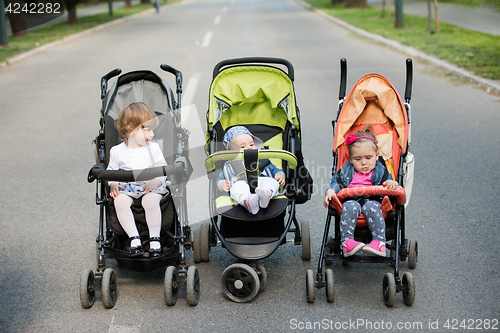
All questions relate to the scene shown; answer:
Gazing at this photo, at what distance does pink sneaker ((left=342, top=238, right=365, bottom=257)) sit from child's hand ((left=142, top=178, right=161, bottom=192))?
4.74 feet

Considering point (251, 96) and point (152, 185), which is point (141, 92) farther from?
point (152, 185)

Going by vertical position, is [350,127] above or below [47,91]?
above

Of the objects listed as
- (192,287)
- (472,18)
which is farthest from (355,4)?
(192,287)

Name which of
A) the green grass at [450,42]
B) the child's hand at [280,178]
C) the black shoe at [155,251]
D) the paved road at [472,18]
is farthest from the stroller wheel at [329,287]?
the paved road at [472,18]

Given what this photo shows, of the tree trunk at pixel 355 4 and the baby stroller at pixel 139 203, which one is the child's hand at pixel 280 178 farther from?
the tree trunk at pixel 355 4

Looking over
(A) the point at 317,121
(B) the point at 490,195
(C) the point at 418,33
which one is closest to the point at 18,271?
(B) the point at 490,195

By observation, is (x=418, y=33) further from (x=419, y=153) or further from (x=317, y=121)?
(x=419, y=153)

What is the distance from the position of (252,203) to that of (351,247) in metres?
0.77

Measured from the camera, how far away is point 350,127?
461cm

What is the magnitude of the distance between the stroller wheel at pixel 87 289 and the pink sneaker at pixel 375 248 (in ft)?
6.44

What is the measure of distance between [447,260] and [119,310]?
2607 millimetres

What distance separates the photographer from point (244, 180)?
4.23 m

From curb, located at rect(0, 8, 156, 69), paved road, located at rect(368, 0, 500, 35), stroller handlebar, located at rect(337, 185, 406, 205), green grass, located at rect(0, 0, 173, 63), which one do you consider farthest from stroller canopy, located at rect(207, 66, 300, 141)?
paved road, located at rect(368, 0, 500, 35)

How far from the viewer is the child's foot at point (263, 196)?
13.0 ft
